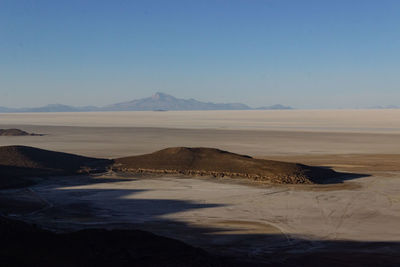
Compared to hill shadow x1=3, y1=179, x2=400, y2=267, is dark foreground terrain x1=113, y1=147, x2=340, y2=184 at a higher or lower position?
higher

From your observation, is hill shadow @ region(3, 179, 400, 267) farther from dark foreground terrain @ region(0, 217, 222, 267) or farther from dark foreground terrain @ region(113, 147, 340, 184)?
dark foreground terrain @ region(113, 147, 340, 184)

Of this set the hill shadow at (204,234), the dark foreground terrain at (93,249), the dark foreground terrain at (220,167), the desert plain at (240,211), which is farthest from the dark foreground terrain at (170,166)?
the dark foreground terrain at (93,249)

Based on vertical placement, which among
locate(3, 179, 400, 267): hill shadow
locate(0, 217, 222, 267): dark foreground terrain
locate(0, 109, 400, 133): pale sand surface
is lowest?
locate(3, 179, 400, 267): hill shadow

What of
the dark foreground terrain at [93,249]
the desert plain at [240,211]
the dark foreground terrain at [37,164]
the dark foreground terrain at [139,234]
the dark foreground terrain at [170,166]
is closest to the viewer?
the dark foreground terrain at [93,249]

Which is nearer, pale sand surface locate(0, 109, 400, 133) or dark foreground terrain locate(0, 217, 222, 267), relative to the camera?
dark foreground terrain locate(0, 217, 222, 267)

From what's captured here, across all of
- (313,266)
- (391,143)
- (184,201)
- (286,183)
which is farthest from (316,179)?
(391,143)

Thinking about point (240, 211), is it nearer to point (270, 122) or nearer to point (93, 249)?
point (93, 249)

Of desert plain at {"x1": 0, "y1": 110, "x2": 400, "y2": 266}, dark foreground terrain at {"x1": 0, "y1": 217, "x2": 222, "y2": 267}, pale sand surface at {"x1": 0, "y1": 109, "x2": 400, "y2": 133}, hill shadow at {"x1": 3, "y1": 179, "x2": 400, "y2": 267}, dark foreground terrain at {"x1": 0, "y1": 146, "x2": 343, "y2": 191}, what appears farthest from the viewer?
pale sand surface at {"x1": 0, "y1": 109, "x2": 400, "y2": 133}

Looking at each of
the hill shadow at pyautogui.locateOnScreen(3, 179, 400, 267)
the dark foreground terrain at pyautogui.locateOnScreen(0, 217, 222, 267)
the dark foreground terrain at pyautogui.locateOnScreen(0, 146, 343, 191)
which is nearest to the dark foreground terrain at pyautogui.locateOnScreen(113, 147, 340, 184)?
the dark foreground terrain at pyautogui.locateOnScreen(0, 146, 343, 191)

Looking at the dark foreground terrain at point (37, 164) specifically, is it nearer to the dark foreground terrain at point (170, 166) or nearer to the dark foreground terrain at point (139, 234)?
the dark foreground terrain at point (170, 166)

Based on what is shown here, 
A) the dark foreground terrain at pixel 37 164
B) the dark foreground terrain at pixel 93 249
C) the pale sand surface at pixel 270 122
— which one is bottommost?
the dark foreground terrain at pixel 93 249

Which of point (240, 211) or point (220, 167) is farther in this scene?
point (220, 167)

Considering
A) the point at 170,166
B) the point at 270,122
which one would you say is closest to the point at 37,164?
the point at 170,166
